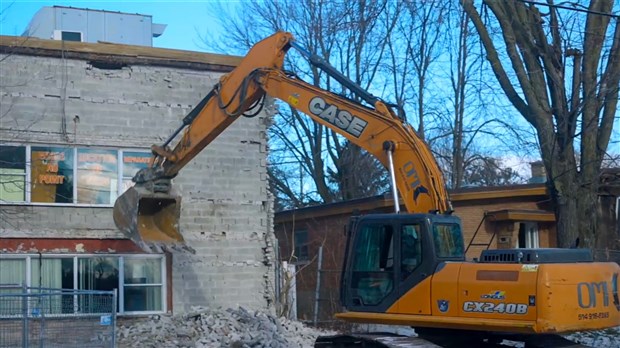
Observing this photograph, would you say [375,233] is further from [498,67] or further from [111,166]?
[498,67]

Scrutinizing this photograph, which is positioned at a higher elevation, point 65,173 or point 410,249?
point 65,173

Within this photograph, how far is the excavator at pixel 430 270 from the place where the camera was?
10758 mm

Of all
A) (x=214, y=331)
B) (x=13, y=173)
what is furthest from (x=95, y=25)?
(x=214, y=331)

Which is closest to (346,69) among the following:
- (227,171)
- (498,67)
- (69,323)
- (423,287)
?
(498,67)

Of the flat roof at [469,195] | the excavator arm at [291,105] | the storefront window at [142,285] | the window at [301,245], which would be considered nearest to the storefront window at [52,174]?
the storefront window at [142,285]

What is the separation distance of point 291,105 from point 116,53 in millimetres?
7433

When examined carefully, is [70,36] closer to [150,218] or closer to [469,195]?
[150,218]

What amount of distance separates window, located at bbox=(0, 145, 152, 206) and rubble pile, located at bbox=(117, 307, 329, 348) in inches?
124

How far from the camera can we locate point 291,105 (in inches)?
567

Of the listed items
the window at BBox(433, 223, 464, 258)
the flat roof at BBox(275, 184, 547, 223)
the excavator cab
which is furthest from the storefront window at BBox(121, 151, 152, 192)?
the window at BBox(433, 223, 464, 258)

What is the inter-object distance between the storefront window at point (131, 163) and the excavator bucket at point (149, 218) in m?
3.34

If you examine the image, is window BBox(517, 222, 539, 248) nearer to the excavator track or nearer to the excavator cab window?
the excavator track

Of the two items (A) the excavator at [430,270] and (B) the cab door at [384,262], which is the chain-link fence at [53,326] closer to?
(A) the excavator at [430,270]

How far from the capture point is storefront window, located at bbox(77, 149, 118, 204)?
65.3ft
